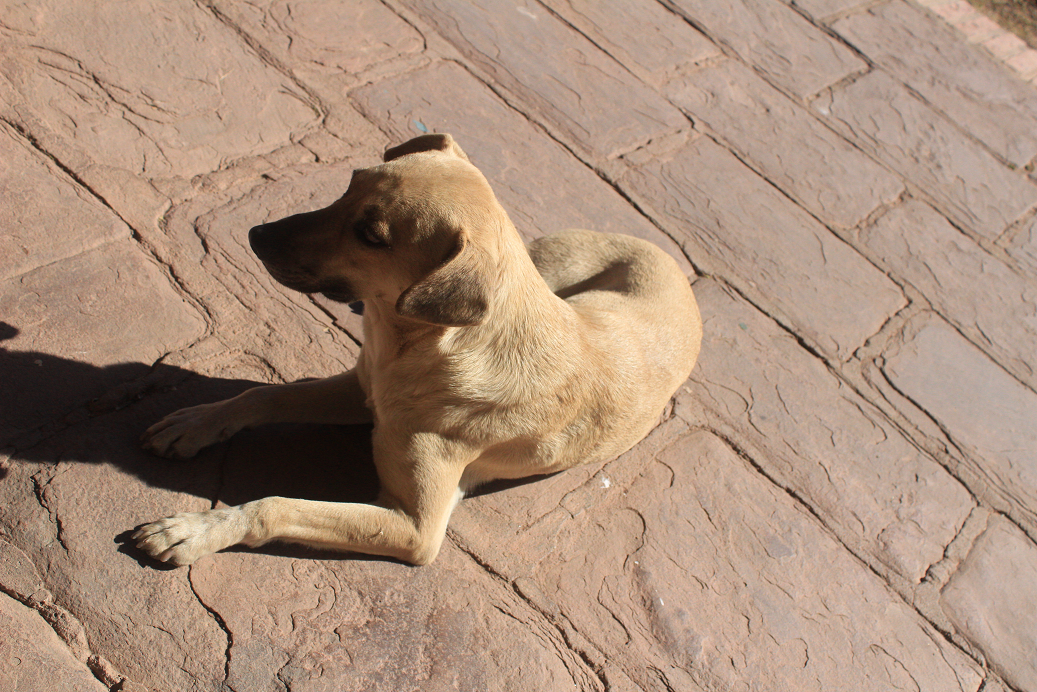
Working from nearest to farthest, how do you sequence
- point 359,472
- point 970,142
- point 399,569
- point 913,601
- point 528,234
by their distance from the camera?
point 399,569
point 359,472
point 913,601
point 528,234
point 970,142

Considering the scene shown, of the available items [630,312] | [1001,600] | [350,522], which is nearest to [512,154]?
[630,312]

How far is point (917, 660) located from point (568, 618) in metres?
1.60

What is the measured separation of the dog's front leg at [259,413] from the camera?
300 cm

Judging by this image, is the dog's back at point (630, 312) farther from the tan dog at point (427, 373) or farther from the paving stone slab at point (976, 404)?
the paving stone slab at point (976, 404)

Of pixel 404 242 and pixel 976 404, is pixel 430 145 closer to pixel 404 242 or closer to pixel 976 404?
pixel 404 242

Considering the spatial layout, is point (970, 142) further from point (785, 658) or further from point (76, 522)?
point (76, 522)

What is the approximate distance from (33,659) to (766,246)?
449 cm

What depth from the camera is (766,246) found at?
5.23 meters

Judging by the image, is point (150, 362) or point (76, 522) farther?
point (150, 362)

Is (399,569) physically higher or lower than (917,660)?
lower

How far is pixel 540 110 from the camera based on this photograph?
5438 millimetres

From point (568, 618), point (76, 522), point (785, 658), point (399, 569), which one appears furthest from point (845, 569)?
point (76, 522)

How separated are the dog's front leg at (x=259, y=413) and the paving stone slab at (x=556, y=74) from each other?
2760 mm

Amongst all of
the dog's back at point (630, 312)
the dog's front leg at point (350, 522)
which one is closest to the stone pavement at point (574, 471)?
the dog's front leg at point (350, 522)
